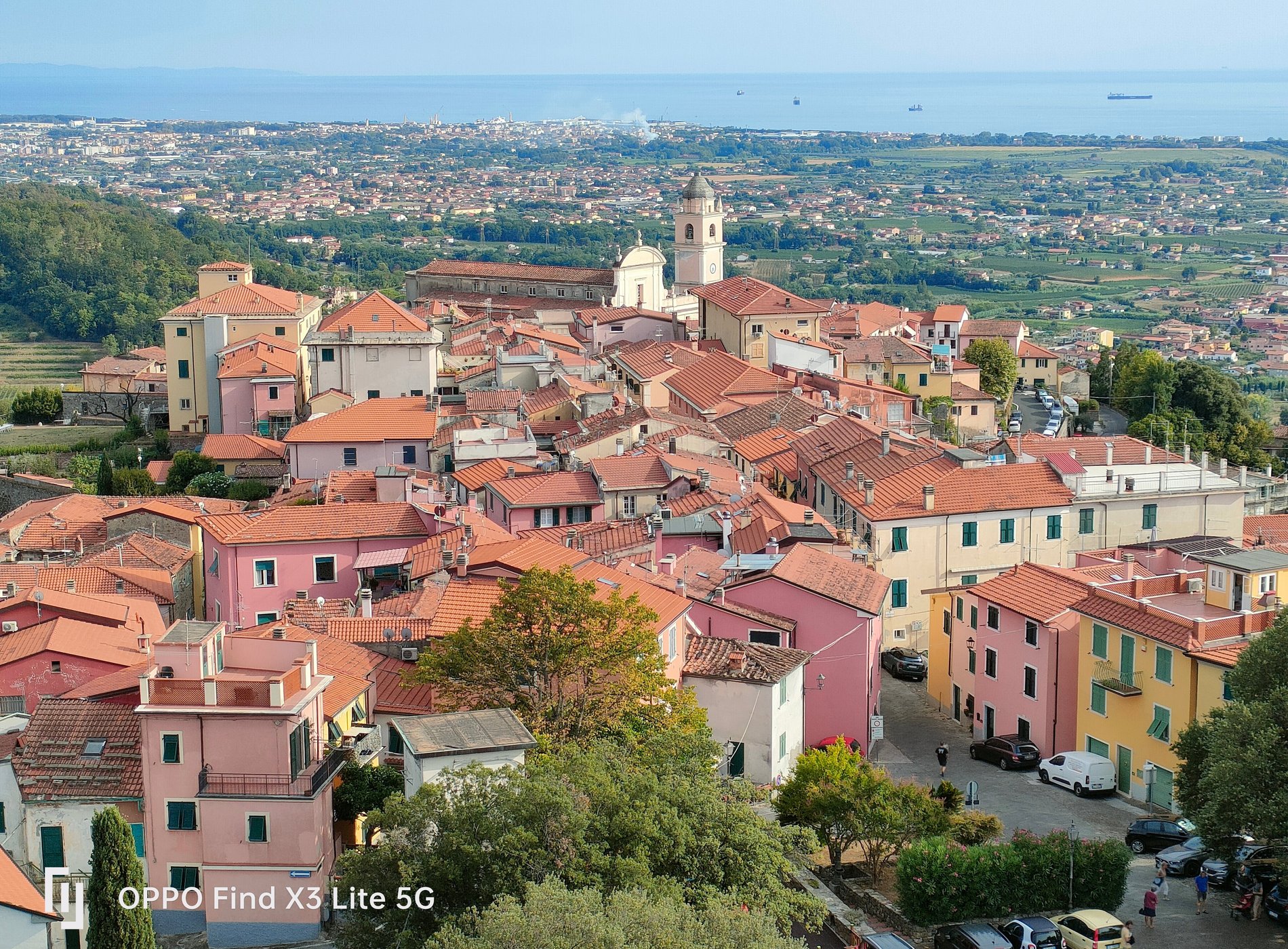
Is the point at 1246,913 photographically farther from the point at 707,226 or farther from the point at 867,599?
the point at 707,226

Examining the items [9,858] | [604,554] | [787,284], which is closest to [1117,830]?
[604,554]

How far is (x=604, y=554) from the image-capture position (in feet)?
92.2

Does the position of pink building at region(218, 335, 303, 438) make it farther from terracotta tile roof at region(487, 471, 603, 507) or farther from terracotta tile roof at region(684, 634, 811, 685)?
terracotta tile roof at region(684, 634, 811, 685)

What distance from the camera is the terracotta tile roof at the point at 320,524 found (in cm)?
3041

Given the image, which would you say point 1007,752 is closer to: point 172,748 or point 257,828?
point 257,828

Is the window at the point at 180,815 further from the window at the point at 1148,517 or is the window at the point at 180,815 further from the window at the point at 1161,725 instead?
the window at the point at 1148,517

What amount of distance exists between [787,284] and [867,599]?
12272 centimetres

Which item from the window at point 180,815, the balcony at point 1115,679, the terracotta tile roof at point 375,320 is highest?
the terracotta tile roof at point 375,320

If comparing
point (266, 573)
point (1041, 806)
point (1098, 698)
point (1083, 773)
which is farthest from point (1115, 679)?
point (266, 573)

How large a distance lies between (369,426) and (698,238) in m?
33.6

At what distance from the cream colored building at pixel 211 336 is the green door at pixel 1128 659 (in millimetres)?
28629

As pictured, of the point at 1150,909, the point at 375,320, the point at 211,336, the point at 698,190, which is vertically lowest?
the point at 1150,909

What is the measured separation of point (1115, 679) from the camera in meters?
24.2

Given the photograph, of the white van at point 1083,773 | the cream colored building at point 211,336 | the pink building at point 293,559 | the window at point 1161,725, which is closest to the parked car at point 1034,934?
the window at point 1161,725
